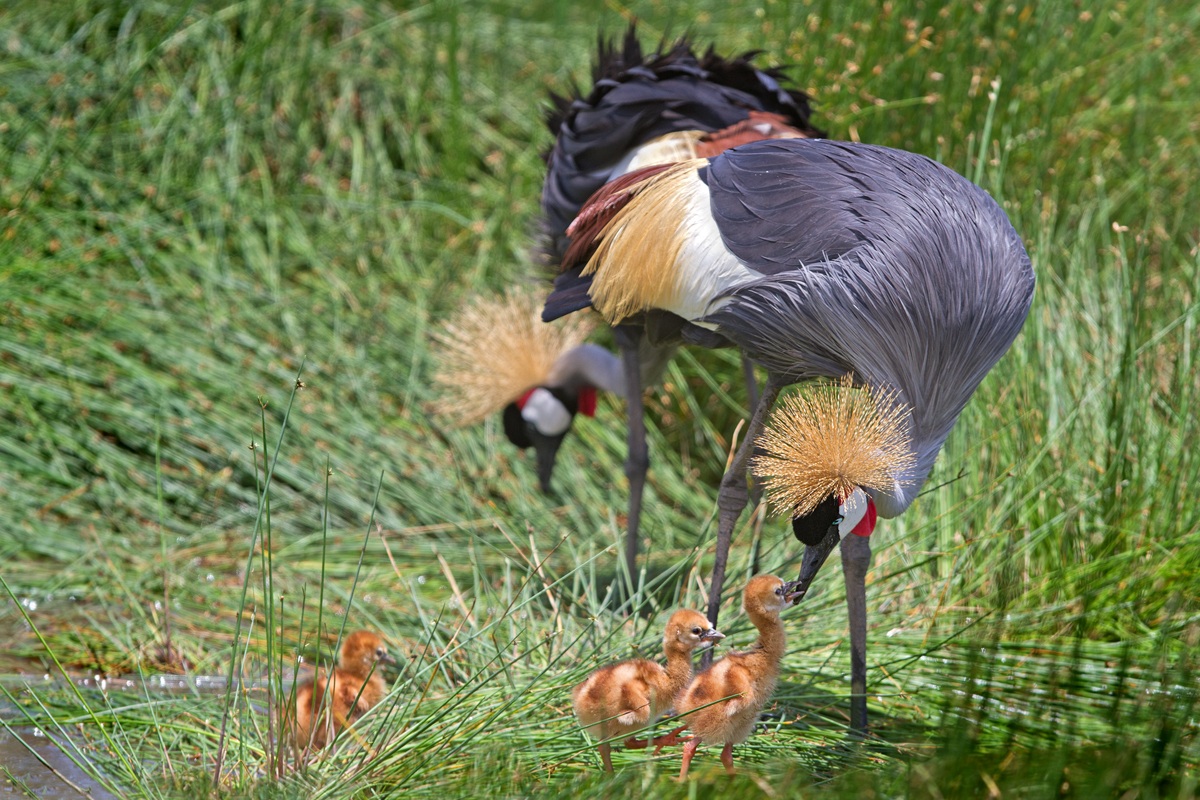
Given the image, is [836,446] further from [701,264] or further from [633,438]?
[633,438]

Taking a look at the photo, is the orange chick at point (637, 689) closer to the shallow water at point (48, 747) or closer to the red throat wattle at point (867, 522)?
the red throat wattle at point (867, 522)

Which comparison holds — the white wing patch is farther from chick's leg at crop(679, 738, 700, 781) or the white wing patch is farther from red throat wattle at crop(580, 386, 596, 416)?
red throat wattle at crop(580, 386, 596, 416)

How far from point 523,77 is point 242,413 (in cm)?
221

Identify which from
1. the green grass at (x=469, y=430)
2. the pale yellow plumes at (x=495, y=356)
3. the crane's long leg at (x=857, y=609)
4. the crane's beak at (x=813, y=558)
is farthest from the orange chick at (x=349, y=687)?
the pale yellow plumes at (x=495, y=356)

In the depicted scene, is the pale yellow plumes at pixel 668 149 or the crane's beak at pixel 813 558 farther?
the pale yellow plumes at pixel 668 149

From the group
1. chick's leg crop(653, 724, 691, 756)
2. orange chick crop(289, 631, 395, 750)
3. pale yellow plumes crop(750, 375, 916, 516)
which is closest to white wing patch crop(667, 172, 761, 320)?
pale yellow plumes crop(750, 375, 916, 516)

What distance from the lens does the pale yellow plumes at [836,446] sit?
91.1 inches

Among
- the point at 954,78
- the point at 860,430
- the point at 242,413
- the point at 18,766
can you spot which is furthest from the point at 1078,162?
the point at 18,766

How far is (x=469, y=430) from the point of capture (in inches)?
171

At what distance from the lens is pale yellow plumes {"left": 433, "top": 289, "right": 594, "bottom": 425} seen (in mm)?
3867

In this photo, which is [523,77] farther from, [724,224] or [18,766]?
[18,766]

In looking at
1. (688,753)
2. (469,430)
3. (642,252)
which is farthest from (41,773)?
(469,430)

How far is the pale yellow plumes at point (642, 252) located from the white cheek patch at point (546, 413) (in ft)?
3.00

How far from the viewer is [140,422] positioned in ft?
13.4
